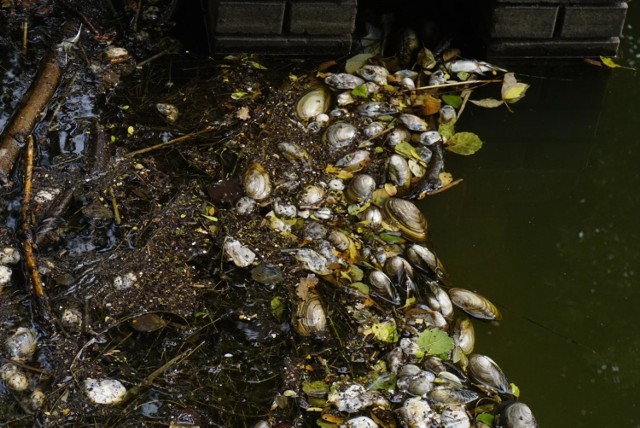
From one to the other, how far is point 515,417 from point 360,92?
4.59 ft

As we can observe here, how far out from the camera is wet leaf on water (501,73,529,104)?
3.28 meters

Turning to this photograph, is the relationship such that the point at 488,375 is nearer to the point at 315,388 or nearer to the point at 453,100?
the point at 315,388

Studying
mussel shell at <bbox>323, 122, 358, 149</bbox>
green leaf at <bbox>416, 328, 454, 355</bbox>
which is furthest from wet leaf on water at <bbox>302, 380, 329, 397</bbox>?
mussel shell at <bbox>323, 122, 358, 149</bbox>

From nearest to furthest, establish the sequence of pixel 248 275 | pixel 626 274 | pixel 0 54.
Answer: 1. pixel 248 275
2. pixel 626 274
3. pixel 0 54

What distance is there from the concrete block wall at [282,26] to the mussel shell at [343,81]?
0.20 metres

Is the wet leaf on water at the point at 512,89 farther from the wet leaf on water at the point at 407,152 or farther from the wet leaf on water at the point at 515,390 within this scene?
the wet leaf on water at the point at 515,390

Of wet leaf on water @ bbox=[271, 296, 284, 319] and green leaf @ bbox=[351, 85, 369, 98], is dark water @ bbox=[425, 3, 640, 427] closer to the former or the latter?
green leaf @ bbox=[351, 85, 369, 98]

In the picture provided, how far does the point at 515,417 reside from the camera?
224cm

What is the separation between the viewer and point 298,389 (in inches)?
89.8

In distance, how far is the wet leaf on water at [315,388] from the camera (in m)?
2.26

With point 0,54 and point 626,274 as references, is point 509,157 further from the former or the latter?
point 0,54

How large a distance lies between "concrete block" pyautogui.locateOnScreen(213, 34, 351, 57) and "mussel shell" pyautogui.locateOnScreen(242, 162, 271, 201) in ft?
2.33

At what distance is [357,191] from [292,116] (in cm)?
46

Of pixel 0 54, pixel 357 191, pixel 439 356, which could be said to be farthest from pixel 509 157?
pixel 0 54
